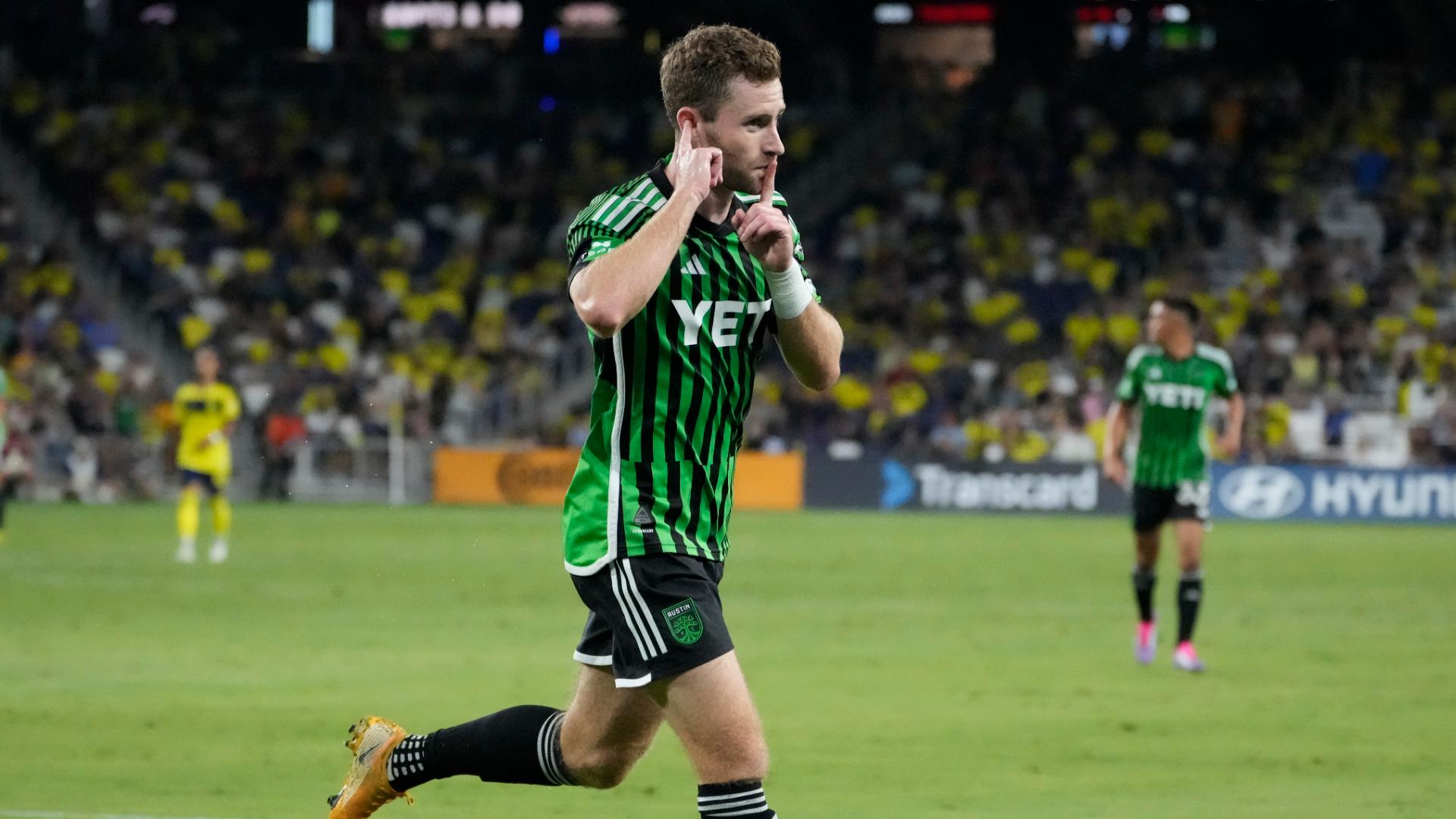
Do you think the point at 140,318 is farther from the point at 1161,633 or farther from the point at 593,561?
the point at 593,561

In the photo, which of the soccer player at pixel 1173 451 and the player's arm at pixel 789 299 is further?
the soccer player at pixel 1173 451

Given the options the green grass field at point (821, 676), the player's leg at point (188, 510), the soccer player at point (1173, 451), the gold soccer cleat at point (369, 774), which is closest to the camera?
the gold soccer cleat at point (369, 774)

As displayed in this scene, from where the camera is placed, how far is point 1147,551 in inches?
518

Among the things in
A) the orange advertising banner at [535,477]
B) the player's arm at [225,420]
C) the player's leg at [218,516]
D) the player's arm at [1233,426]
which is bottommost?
the orange advertising banner at [535,477]

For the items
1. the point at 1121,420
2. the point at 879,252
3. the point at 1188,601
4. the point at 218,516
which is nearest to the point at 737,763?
the point at 1188,601

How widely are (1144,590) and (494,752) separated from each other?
802cm

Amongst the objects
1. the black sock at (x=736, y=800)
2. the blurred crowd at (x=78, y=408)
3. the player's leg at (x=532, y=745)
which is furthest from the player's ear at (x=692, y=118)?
the blurred crowd at (x=78, y=408)

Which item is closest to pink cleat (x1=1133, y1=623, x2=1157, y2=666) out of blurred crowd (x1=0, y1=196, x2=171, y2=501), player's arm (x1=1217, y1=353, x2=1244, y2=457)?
player's arm (x1=1217, y1=353, x2=1244, y2=457)

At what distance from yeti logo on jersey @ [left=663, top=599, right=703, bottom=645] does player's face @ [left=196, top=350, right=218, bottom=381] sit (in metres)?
15.0

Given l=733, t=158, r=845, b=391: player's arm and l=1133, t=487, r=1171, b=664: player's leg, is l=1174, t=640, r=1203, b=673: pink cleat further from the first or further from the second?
l=733, t=158, r=845, b=391: player's arm

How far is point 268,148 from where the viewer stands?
123 ft

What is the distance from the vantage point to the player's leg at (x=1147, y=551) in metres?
13.0

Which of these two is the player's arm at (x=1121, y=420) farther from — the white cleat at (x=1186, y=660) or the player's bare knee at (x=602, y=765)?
the player's bare knee at (x=602, y=765)

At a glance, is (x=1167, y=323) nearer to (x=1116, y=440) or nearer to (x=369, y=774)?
(x=1116, y=440)
